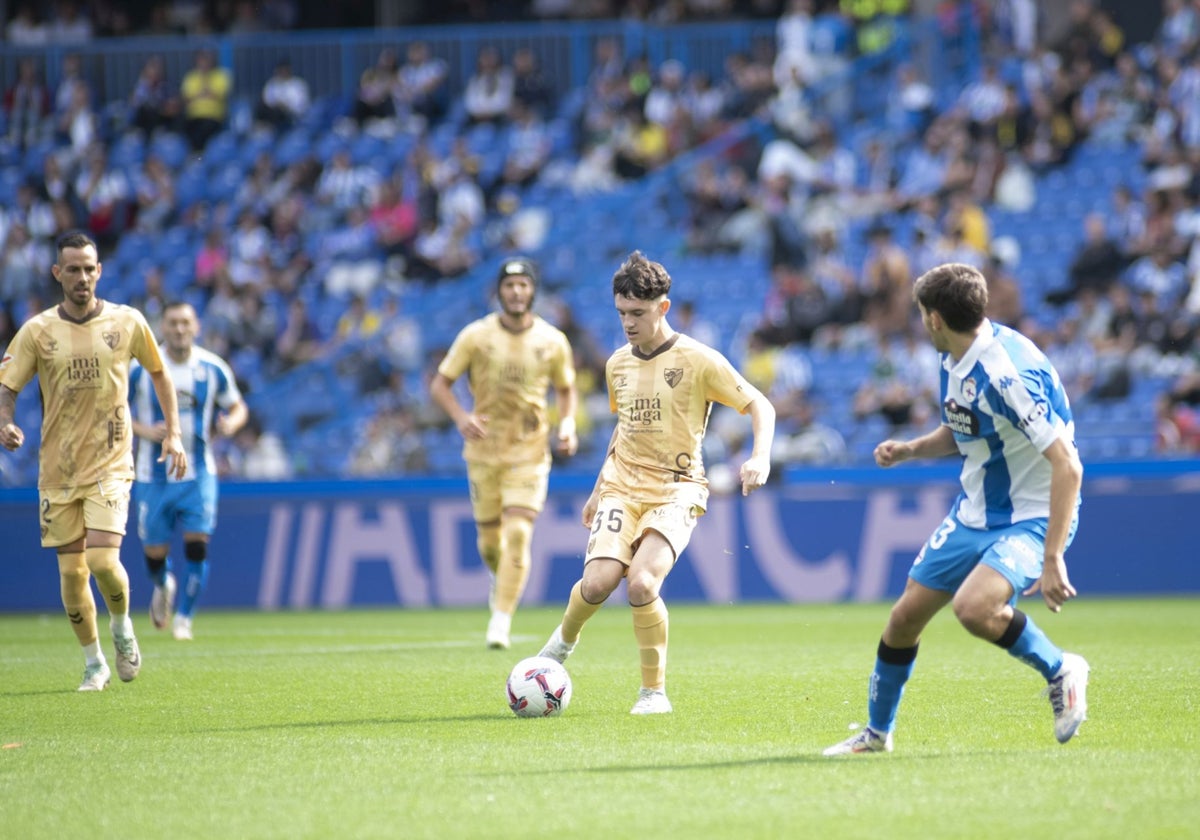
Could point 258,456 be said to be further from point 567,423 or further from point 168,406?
point 168,406

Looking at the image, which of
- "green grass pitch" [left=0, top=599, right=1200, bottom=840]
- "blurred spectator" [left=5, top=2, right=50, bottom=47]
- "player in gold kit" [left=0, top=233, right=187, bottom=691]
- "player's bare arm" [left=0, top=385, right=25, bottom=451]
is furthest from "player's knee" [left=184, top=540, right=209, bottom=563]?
"blurred spectator" [left=5, top=2, right=50, bottom=47]

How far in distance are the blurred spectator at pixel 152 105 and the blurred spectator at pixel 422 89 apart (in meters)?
3.78

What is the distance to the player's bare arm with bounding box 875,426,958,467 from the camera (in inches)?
278

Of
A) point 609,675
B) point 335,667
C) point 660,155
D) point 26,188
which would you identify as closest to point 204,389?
point 335,667

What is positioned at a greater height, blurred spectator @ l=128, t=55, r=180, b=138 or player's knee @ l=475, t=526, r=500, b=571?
blurred spectator @ l=128, t=55, r=180, b=138

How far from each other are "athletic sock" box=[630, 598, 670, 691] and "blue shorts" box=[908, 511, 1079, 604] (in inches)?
76.5

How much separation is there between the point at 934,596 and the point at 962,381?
0.85 meters

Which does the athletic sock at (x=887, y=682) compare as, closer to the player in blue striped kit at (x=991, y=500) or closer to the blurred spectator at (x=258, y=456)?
the player in blue striped kit at (x=991, y=500)

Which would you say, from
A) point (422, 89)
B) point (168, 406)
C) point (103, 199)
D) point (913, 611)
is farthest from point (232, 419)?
point (422, 89)

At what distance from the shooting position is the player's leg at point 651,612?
8.31 m

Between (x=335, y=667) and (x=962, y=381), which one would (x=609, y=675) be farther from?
(x=962, y=381)

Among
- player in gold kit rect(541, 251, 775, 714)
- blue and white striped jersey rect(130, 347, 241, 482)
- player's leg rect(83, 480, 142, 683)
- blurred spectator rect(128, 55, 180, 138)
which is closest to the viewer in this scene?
player in gold kit rect(541, 251, 775, 714)

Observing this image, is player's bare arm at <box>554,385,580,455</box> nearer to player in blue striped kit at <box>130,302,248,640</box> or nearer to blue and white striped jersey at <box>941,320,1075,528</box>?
player in blue striped kit at <box>130,302,248,640</box>

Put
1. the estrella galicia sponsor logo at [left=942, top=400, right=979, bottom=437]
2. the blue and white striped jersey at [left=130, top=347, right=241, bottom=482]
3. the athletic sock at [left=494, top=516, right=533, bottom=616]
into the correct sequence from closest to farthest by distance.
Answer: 1. the estrella galicia sponsor logo at [left=942, top=400, right=979, bottom=437]
2. the athletic sock at [left=494, top=516, right=533, bottom=616]
3. the blue and white striped jersey at [left=130, top=347, right=241, bottom=482]
